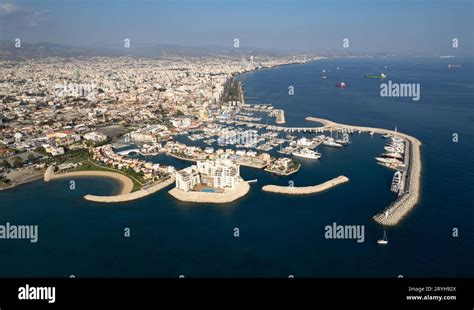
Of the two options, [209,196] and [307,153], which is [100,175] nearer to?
[209,196]

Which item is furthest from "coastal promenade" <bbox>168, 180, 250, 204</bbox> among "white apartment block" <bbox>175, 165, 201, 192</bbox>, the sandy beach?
the sandy beach

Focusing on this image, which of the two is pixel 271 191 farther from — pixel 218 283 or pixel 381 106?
pixel 381 106

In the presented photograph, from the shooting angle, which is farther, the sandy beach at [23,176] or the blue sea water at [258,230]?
the sandy beach at [23,176]

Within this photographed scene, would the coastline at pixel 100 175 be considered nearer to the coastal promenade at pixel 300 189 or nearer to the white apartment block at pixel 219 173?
the white apartment block at pixel 219 173

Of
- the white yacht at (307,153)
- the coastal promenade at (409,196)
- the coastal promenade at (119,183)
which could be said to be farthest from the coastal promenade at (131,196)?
the coastal promenade at (409,196)


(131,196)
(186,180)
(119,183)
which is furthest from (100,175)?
(186,180)

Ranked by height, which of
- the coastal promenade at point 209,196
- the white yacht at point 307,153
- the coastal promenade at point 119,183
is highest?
the white yacht at point 307,153
